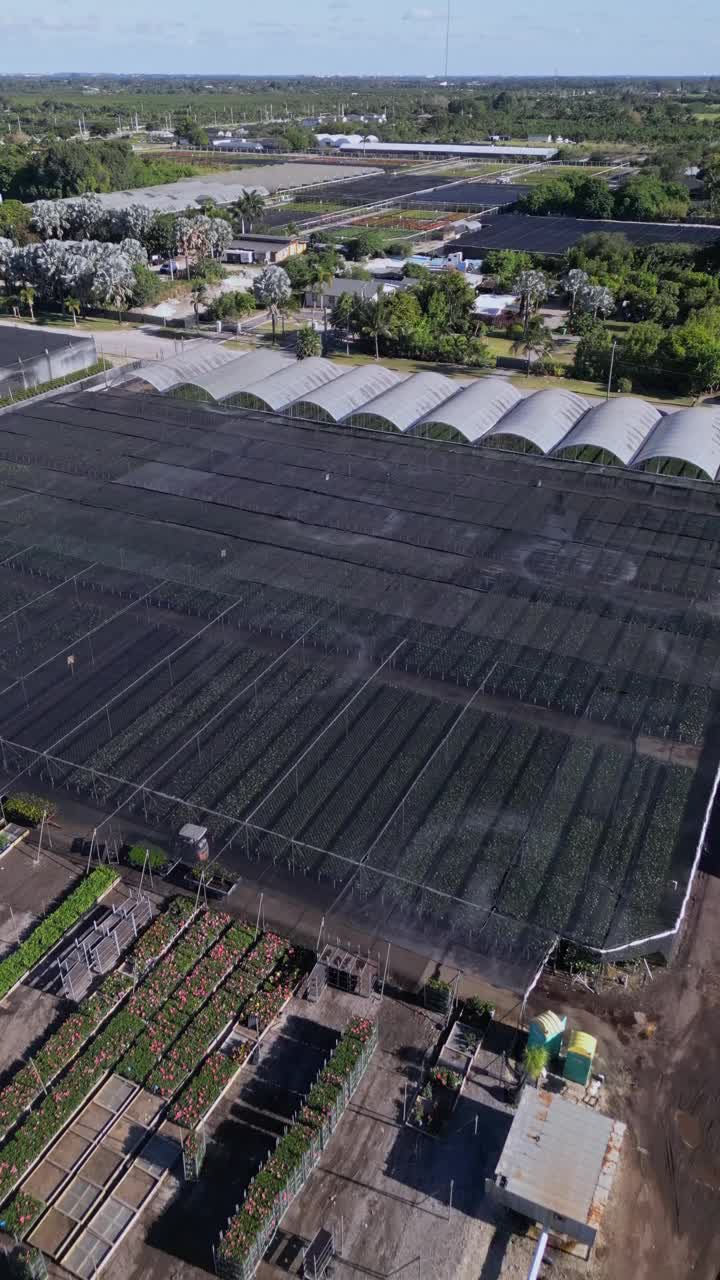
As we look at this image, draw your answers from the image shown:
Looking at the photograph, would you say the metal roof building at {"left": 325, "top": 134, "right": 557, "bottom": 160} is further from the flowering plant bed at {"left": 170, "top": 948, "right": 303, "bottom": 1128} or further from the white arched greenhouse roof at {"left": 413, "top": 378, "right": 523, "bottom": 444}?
the flowering plant bed at {"left": 170, "top": 948, "right": 303, "bottom": 1128}

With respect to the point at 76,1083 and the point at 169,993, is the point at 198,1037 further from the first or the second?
the point at 76,1083

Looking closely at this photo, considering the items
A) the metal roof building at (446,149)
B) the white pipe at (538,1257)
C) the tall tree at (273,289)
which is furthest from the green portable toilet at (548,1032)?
the metal roof building at (446,149)

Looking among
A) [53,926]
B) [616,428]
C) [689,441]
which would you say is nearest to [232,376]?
[616,428]

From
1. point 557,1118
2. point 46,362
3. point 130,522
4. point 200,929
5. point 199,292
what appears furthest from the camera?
point 199,292

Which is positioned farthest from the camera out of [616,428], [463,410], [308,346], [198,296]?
[198,296]

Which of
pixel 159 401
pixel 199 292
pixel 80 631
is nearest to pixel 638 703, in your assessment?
pixel 80 631

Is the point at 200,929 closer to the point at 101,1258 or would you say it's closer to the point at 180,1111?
the point at 180,1111
